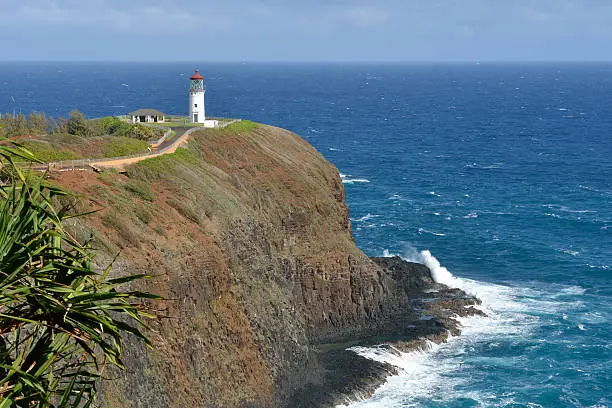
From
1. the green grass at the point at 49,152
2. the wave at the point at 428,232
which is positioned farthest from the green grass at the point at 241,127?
the wave at the point at 428,232

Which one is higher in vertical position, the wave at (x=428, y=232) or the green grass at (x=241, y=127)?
the green grass at (x=241, y=127)

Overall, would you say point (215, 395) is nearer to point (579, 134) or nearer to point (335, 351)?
point (335, 351)

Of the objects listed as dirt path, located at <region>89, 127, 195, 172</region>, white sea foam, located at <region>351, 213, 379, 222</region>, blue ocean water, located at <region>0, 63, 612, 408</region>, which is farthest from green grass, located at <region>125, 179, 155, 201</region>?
white sea foam, located at <region>351, 213, 379, 222</region>

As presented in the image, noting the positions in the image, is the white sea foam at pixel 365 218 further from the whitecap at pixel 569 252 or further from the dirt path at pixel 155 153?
the dirt path at pixel 155 153

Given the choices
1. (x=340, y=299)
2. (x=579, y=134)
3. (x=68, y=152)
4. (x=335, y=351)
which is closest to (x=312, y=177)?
(x=340, y=299)

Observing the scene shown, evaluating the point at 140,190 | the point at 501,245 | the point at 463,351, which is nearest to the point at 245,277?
the point at 140,190
